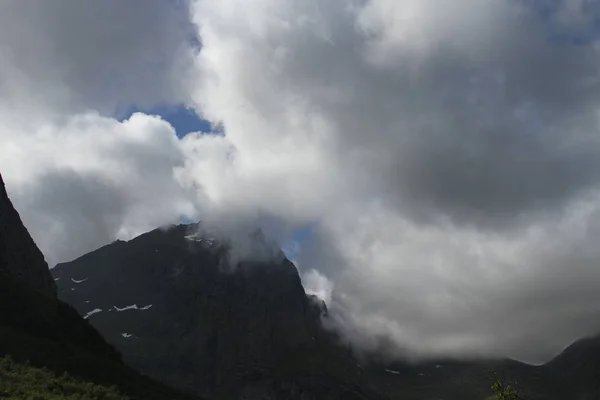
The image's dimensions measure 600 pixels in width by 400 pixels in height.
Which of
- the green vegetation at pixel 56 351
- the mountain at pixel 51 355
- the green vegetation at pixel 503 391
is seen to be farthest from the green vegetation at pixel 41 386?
the green vegetation at pixel 503 391

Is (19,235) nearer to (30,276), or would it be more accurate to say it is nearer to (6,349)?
(30,276)

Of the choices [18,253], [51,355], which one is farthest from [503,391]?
[18,253]

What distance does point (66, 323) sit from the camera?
126 meters

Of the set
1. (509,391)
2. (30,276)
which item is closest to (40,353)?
(509,391)

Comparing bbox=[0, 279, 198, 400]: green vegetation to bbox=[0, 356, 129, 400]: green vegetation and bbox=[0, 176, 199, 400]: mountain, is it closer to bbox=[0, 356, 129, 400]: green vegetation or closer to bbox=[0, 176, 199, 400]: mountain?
bbox=[0, 176, 199, 400]: mountain

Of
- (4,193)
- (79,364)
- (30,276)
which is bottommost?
(79,364)

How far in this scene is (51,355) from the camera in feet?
305

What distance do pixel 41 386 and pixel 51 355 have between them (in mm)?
23237

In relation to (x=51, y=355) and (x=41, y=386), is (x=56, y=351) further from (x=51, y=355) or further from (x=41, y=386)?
(x=41, y=386)

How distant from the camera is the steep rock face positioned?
16138cm

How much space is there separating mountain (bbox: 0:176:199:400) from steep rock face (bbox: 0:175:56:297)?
1.97 ft

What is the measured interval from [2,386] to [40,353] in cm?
2582

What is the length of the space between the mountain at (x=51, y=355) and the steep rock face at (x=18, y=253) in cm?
60

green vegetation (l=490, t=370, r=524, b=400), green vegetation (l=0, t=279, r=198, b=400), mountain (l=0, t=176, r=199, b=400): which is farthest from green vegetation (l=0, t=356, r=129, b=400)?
green vegetation (l=490, t=370, r=524, b=400)
